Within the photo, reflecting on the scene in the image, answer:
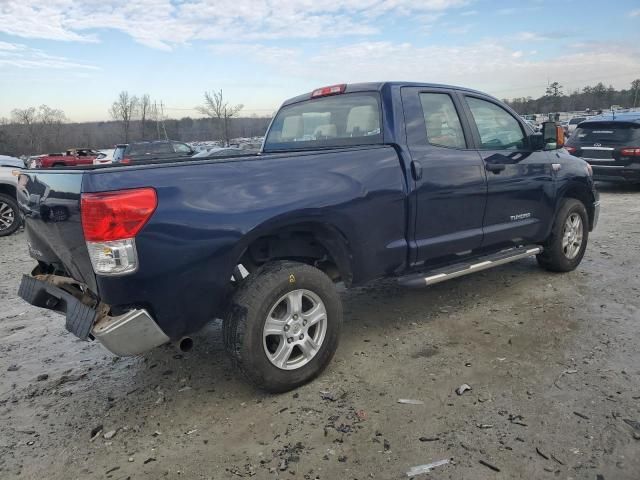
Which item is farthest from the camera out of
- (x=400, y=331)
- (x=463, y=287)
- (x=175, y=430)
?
(x=463, y=287)

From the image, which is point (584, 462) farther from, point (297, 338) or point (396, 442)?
point (297, 338)

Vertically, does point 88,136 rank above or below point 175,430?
above

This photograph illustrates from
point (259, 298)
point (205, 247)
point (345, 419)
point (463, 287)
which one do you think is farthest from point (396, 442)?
point (463, 287)

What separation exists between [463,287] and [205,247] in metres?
3.24

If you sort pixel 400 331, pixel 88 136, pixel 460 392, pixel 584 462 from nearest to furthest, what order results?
1. pixel 584 462
2. pixel 460 392
3. pixel 400 331
4. pixel 88 136

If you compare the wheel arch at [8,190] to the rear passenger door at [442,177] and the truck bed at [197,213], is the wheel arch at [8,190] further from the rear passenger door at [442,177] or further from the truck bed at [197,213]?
the rear passenger door at [442,177]

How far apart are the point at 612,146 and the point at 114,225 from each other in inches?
443

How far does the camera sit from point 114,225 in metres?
2.51

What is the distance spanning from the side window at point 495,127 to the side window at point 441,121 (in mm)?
268

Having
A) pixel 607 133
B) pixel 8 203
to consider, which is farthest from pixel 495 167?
pixel 8 203

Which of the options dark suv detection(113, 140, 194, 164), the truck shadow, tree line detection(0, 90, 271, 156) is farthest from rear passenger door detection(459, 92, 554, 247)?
tree line detection(0, 90, 271, 156)

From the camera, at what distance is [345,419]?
2.88 m

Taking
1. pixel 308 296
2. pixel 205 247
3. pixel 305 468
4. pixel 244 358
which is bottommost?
pixel 305 468

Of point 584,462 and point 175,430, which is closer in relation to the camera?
point 584,462
